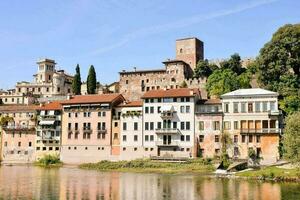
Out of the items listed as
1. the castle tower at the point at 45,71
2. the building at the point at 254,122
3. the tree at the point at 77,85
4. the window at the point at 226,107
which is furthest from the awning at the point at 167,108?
the castle tower at the point at 45,71

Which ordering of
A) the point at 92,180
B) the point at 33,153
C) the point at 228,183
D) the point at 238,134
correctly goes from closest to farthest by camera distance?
the point at 228,183
the point at 92,180
the point at 238,134
the point at 33,153

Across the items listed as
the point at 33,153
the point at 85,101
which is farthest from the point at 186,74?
the point at 33,153

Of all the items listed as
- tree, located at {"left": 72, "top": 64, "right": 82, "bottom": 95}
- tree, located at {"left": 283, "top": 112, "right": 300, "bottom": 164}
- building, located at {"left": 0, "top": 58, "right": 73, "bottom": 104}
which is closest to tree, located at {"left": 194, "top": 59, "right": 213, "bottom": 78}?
tree, located at {"left": 72, "top": 64, "right": 82, "bottom": 95}

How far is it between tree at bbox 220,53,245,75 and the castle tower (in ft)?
201

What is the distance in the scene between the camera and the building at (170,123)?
76688mm

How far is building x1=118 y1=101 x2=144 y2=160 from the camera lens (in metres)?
79.8

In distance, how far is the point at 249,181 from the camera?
53.0 meters

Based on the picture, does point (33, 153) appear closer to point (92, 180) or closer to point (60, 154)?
point (60, 154)

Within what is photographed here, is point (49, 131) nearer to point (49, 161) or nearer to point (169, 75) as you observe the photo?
point (49, 161)

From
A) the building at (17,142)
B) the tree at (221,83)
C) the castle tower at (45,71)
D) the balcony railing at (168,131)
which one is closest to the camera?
the balcony railing at (168,131)

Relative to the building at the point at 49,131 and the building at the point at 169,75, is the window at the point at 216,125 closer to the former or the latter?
the building at the point at 169,75

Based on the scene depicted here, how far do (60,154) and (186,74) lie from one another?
38.5m

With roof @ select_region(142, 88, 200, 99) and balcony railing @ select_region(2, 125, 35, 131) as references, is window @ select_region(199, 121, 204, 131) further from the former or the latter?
balcony railing @ select_region(2, 125, 35, 131)

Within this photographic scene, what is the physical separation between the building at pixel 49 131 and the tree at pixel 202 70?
34.1 m
